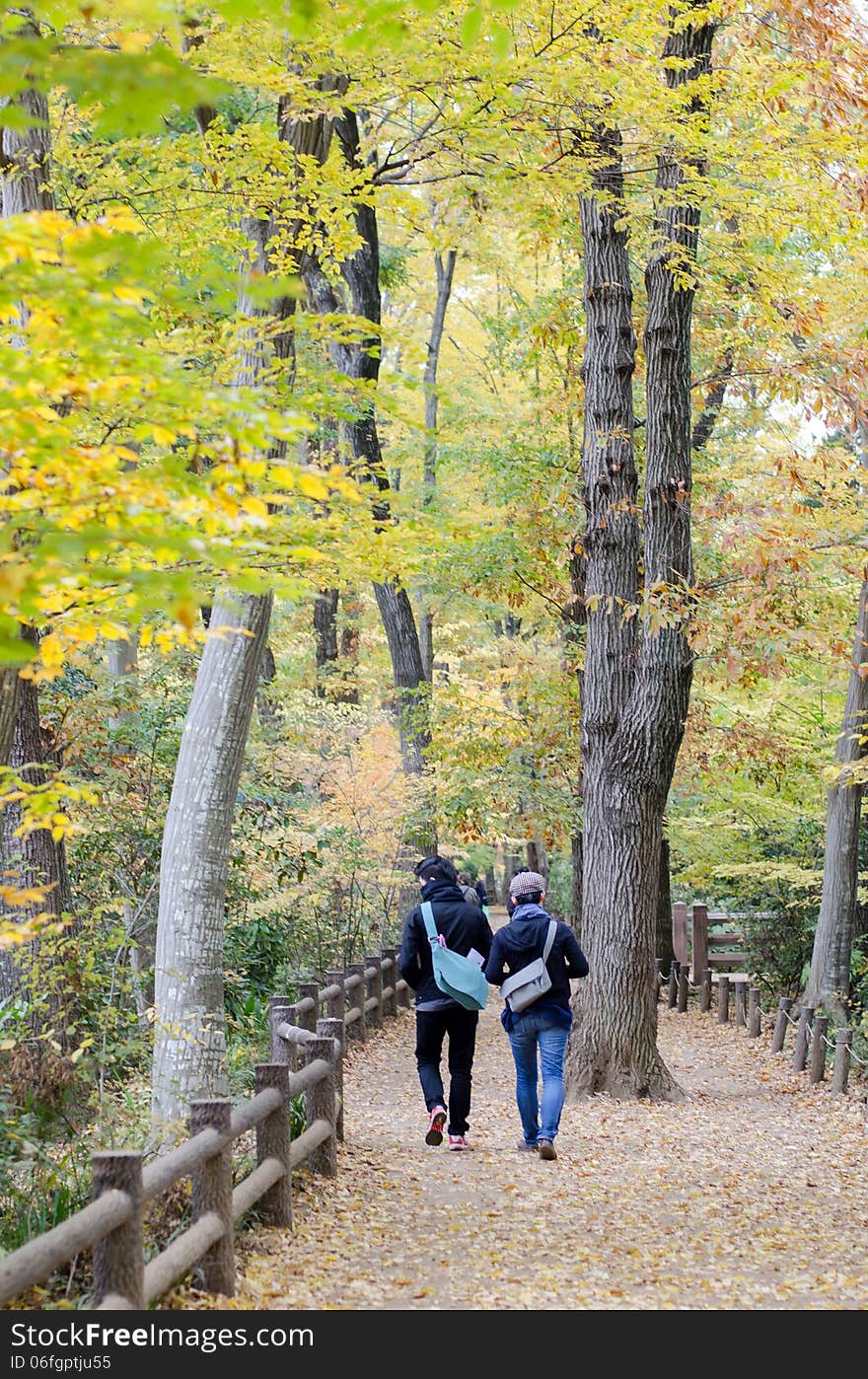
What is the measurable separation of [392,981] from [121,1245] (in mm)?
13004

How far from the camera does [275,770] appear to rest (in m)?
14.4

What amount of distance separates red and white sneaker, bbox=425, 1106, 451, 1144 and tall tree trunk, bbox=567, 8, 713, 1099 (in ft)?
8.97

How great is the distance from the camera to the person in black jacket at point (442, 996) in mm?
8781

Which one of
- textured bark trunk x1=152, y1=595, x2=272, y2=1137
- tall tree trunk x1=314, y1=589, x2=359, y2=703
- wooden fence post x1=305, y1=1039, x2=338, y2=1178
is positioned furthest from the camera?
tall tree trunk x1=314, y1=589, x2=359, y2=703

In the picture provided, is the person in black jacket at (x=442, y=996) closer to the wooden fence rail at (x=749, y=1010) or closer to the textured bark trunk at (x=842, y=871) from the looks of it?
the wooden fence rail at (x=749, y=1010)

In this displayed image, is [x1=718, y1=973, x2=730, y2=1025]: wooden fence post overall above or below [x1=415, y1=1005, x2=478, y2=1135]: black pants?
below

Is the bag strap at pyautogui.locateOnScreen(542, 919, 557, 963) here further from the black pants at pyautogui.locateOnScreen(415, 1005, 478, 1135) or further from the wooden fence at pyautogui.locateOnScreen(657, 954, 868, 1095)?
the wooden fence at pyautogui.locateOnScreen(657, 954, 868, 1095)

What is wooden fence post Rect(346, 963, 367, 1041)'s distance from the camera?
14.2m

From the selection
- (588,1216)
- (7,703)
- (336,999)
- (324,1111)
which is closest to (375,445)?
(336,999)

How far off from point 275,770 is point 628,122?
7485 millimetres

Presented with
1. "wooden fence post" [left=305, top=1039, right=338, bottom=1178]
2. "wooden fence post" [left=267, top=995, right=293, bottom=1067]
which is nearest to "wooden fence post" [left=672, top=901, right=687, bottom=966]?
"wooden fence post" [left=267, top=995, right=293, bottom=1067]

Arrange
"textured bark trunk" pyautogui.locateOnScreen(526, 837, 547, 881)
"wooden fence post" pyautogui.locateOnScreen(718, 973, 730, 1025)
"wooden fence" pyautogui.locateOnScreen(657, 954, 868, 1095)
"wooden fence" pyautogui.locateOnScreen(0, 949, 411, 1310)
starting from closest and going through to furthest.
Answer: "wooden fence" pyautogui.locateOnScreen(0, 949, 411, 1310), "wooden fence" pyautogui.locateOnScreen(657, 954, 868, 1095), "wooden fence post" pyautogui.locateOnScreen(718, 973, 730, 1025), "textured bark trunk" pyautogui.locateOnScreen(526, 837, 547, 881)

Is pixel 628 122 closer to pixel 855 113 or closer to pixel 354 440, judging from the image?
pixel 855 113
